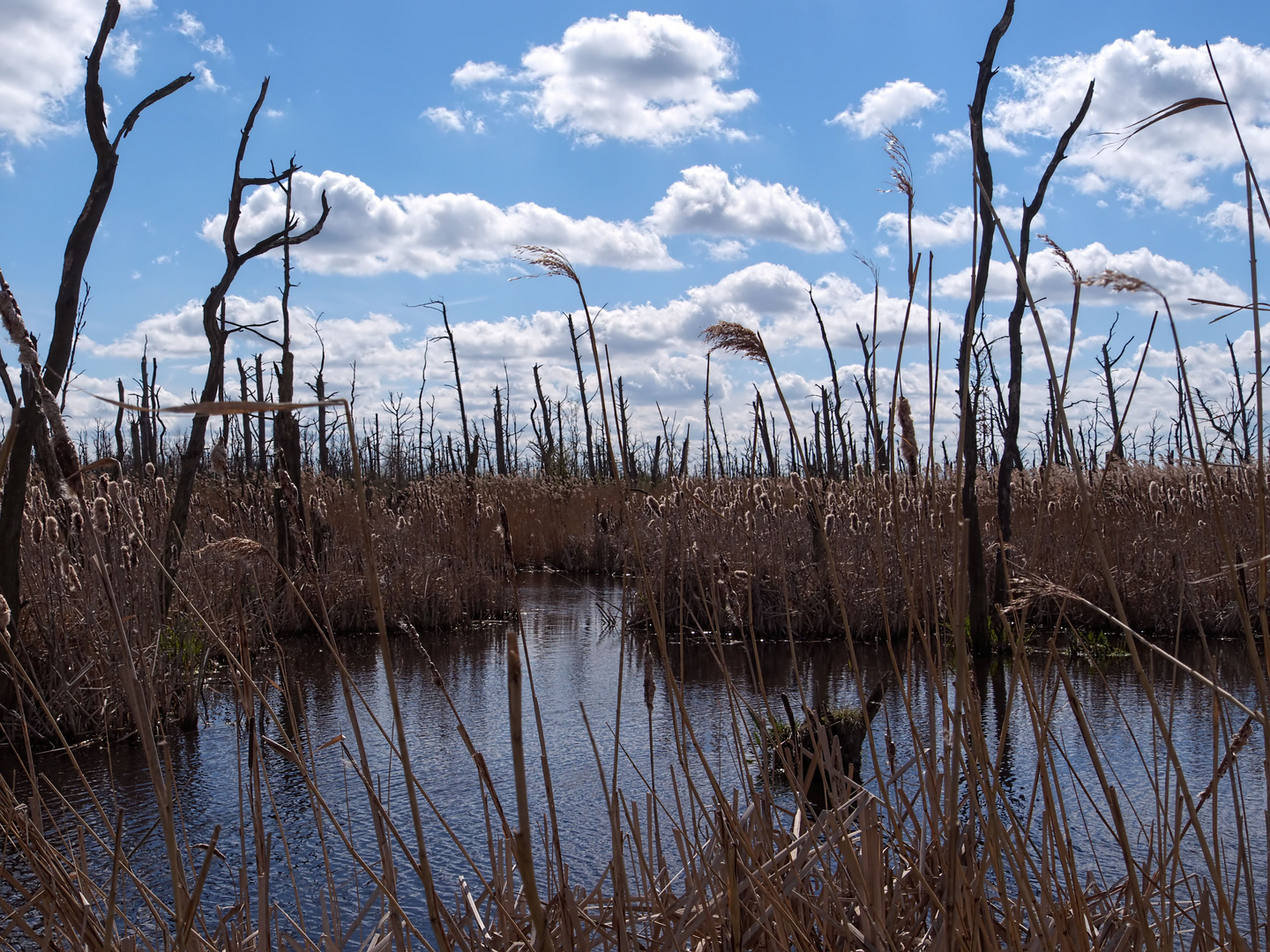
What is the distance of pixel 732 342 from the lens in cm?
154

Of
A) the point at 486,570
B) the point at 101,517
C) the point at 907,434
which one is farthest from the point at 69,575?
the point at 486,570

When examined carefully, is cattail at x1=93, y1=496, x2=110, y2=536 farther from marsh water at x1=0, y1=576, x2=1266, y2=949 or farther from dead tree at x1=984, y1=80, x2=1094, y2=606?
dead tree at x1=984, y1=80, x2=1094, y2=606

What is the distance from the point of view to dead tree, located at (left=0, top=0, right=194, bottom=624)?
13.6 feet

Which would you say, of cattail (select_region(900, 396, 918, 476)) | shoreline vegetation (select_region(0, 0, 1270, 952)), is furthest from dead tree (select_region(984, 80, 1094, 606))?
cattail (select_region(900, 396, 918, 476))

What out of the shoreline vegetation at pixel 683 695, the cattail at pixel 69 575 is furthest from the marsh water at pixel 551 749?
the cattail at pixel 69 575

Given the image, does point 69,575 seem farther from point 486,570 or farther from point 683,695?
point 486,570

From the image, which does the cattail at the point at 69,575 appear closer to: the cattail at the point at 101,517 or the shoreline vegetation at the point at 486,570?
the shoreline vegetation at the point at 486,570

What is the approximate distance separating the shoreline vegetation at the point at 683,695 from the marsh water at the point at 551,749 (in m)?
0.06

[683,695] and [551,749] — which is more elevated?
[683,695]

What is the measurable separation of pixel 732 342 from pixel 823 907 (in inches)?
34.4

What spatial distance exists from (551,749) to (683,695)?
285 cm

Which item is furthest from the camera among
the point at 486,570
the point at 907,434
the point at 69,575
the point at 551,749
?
the point at 486,570

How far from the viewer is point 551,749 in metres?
4.81

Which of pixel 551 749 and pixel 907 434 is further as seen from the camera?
pixel 551 749
